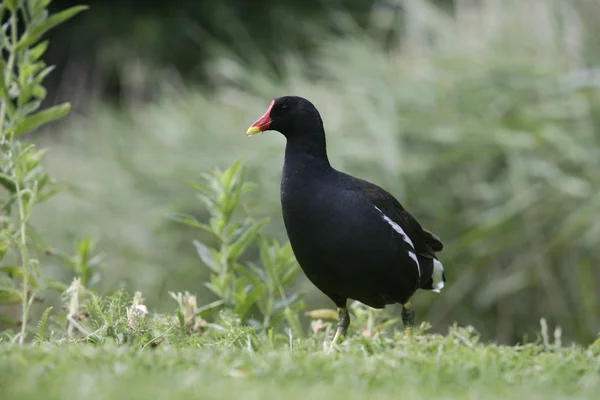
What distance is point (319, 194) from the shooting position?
3314 mm

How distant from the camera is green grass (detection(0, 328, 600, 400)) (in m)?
2.05

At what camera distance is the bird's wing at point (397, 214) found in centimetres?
346

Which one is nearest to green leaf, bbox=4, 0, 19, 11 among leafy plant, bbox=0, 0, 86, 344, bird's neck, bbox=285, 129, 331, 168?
leafy plant, bbox=0, 0, 86, 344

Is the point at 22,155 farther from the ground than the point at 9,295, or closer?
farther from the ground

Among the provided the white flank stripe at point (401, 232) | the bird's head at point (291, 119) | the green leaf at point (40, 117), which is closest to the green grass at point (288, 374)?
the white flank stripe at point (401, 232)

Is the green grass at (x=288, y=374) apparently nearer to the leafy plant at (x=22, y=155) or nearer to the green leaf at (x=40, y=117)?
the leafy plant at (x=22, y=155)

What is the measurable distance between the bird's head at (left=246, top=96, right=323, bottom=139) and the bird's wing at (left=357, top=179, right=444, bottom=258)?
0.30 meters

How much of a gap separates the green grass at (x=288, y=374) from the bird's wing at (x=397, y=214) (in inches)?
30.8

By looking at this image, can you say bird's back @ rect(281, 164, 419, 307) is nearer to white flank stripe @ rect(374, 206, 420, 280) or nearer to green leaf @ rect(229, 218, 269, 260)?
white flank stripe @ rect(374, 206, 420, 280)

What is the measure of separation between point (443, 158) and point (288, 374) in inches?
141

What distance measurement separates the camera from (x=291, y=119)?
357 centimetres

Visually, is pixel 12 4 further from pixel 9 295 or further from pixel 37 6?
pixel 9 295

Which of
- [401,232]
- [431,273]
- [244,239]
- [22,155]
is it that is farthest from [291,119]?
[22,155]

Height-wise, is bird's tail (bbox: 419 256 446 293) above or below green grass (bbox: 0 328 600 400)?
below
